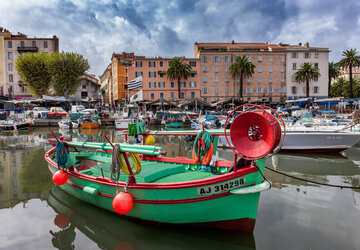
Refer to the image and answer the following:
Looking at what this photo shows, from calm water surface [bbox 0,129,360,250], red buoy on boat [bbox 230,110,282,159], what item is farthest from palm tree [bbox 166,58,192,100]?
red buoy on boat [bbox 230,110,282,159]

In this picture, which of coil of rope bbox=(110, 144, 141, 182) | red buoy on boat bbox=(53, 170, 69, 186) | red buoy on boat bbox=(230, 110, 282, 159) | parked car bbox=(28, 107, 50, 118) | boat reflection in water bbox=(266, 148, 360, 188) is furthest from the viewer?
parked car bbox=(28, 107, 50, 118)

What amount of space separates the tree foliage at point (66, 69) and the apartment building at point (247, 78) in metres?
23.6

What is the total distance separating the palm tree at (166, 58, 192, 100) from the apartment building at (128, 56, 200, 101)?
153cm

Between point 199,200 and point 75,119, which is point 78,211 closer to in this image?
point 199,200

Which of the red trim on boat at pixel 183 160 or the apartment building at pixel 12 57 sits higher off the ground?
the apartment building at pixel 12 57

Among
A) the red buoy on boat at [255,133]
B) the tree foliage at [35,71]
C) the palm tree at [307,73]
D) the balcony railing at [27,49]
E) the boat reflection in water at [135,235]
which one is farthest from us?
the balcony railing at [27,49]

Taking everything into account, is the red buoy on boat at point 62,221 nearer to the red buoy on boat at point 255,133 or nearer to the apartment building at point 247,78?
the red buoy on boat at point 255,133

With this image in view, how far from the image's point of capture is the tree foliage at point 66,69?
1873 inches

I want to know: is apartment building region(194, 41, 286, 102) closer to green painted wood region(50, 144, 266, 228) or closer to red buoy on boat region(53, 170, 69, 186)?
red buoy on boat region(53, 170, 69, 186)

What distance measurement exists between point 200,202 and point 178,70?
156ft

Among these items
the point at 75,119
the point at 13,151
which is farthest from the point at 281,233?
the point at 75,119

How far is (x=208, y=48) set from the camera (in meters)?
57.8

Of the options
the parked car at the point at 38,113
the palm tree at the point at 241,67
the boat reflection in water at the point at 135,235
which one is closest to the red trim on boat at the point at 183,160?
the boat reflection in water at the point at 135,235

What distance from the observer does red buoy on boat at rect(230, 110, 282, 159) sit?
5.48 meters
